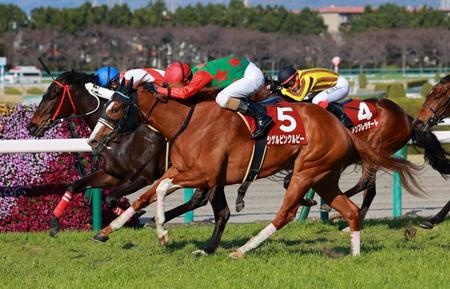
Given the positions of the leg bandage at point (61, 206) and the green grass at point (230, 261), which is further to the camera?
the leg bandage at point (61, 206)

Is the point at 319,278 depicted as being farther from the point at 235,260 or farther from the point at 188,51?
the point at 188,51

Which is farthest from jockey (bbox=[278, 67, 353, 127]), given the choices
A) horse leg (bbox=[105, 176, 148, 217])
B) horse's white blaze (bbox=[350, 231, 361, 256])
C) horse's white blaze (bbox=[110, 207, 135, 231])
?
horse's white blaze (bbox=[110, 207, 135, 231])

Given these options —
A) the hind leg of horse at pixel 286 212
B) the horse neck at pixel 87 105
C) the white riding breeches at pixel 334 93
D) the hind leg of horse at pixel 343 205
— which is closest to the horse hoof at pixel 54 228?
the horse neck at pixel 87 105

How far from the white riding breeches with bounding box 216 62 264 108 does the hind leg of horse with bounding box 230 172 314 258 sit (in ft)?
2.30

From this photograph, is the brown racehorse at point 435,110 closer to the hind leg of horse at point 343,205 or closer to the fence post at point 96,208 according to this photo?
the hind leg of horse at point 343,205

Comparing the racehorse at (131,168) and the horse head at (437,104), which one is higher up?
the horse head at (437,104)

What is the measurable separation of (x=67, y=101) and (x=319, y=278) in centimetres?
322

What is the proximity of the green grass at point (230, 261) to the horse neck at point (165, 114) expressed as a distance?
0.92m

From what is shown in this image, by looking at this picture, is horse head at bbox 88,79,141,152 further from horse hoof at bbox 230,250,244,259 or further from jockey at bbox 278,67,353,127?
jockey at bbox 278,67,353,127

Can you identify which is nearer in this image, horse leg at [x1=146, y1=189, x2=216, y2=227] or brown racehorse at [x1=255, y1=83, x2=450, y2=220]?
horse leg at [x1=146, y1=189, x2=216, y2=227]

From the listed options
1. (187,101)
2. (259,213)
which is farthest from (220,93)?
(259,213)

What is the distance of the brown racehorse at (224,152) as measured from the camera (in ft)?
21.3

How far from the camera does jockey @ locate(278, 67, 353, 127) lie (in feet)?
27.5

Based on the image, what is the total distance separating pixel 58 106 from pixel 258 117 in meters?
2.16
